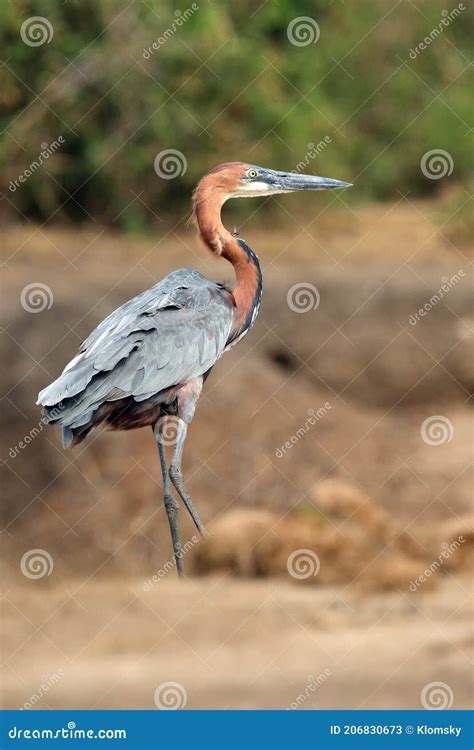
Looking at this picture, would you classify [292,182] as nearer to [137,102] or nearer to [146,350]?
[146,350]

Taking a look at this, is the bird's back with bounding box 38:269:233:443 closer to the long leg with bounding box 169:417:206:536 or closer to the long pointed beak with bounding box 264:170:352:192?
the long leg with bounding box 169:417:206:536

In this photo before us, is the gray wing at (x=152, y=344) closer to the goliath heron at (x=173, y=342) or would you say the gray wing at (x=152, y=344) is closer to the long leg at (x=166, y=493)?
the goliath heron at (x=173, y=342)

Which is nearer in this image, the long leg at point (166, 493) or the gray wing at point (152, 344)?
the gray wing at point (152, 344)

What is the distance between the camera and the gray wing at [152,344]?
2.78 meters

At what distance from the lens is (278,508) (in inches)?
521

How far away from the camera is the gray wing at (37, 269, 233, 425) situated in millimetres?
2777

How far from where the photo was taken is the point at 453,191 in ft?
53.9

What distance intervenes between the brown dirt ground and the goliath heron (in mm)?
8768

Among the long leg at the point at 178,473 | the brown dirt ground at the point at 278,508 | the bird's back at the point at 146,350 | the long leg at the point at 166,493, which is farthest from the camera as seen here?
the brown dirt ground at the point at 278,508

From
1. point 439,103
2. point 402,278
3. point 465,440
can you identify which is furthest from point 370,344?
point 439,103

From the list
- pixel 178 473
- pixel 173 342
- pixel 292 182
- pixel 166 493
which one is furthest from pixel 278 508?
pixel 292 182

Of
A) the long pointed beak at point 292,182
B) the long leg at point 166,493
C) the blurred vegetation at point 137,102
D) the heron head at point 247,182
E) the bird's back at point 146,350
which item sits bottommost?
the long leg at point 166,493

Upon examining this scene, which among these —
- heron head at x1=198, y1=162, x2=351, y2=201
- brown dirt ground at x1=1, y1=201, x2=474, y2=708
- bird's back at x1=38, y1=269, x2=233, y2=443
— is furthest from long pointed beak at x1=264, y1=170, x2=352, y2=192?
brown dirt ground at x1=1, y1=201, x2=474, y2=708

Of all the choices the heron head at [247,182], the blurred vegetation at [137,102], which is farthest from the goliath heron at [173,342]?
the blurred vegetation at [137,102]
